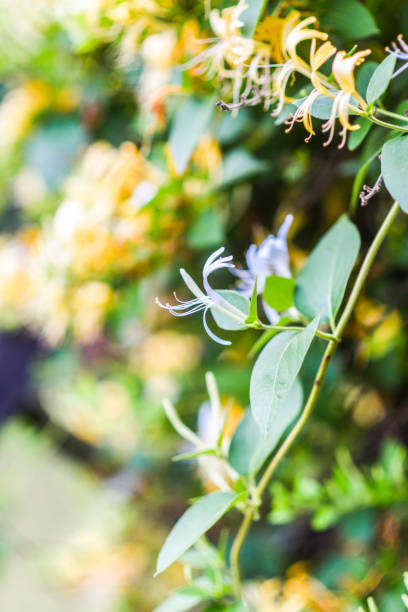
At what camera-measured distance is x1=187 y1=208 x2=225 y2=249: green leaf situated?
1.34ft

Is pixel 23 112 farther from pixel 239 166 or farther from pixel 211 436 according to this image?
pixel 211 436

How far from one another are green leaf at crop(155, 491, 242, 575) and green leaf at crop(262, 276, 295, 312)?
0.08m

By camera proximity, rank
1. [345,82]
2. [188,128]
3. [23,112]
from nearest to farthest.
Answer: [345,82] → [188,128] → [23,112]

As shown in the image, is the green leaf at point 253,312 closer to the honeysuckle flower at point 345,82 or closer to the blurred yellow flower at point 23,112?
the honeysuckle flower at point 345,82

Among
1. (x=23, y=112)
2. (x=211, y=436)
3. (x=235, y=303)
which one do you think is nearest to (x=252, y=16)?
(x=235, y=303)

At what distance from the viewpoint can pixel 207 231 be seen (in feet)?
1.36

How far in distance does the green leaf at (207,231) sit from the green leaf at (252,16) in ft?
0.54

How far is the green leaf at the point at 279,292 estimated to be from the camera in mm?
251

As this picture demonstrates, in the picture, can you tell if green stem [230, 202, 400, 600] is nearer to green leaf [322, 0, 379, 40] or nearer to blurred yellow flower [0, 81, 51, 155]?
green leaf [322, 0, 379, 40]

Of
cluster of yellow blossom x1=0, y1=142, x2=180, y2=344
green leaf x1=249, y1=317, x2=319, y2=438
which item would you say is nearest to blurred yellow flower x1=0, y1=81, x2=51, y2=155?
cluster of yellow blossom x1=0, y1=142, x2=180, y2=344

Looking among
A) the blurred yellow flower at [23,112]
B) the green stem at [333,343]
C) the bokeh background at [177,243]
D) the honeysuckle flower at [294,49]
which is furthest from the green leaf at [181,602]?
the blurred yellow flower at [23,112]

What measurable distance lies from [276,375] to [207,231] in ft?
0.76

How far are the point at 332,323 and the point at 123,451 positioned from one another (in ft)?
2.05

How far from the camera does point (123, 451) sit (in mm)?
809
